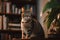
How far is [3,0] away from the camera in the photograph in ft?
9.26

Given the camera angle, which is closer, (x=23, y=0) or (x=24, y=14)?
(x=24, y=14)

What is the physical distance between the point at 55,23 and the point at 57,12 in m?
0.15

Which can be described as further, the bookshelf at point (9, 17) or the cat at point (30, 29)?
the bookshelf at point (9, 17)

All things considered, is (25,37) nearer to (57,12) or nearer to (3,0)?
(57,12)

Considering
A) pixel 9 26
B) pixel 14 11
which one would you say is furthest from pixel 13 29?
pixel 14 11

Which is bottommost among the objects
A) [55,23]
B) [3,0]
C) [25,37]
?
[25,37]

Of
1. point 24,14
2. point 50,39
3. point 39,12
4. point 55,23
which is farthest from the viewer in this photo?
point 39,12

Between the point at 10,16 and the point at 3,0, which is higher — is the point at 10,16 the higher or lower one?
the lower one

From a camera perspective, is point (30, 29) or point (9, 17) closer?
point (30, 29)

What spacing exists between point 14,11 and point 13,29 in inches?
11.8

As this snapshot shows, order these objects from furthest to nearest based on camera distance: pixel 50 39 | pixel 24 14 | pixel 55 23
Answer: pixel 24 14, pixel 55 23, pixel 50 39

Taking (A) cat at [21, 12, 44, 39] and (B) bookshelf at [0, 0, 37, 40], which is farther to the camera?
(B) bookshelf at [0, 0, 37, 40]

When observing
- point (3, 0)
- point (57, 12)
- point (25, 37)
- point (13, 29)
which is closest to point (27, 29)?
point (25, 37)

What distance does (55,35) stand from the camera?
72.6 inches
